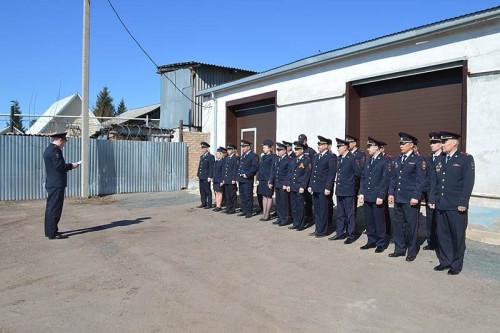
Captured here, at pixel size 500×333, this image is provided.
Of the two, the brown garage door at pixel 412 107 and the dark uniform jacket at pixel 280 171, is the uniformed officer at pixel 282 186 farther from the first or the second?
the brown garage door at pixel 412 107

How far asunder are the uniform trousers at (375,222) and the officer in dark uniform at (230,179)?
4059 mm

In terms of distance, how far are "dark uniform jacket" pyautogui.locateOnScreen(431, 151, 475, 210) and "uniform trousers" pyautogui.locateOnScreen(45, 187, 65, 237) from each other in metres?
6.21

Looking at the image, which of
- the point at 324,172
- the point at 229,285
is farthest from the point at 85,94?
the point at 229,285

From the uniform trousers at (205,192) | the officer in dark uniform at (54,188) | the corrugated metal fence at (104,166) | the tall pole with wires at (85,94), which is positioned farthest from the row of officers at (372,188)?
the corrugated metal fence at (104,166)

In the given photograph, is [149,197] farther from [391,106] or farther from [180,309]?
[180,309]

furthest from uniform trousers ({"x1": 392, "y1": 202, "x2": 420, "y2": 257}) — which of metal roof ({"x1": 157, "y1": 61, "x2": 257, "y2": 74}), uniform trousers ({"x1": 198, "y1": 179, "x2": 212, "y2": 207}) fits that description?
metal roof ({"x1": 157, "y1": 61, "x2": 257, "y2": 74})

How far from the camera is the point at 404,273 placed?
5449mm

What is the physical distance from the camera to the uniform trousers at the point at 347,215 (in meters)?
7.29

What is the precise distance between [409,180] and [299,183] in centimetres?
251

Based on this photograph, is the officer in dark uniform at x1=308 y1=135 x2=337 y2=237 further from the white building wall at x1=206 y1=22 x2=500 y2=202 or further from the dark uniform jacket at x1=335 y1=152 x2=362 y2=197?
the white building wall at x1=206 y1=22 x2=500 y2=202

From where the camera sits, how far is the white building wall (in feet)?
24.7

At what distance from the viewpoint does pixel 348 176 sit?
24.0 feet

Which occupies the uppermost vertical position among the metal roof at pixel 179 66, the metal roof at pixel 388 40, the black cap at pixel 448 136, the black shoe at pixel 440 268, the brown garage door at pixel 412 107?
the metal roof at pixel 179 66

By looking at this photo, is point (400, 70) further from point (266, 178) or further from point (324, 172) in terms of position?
point (266, 178)
